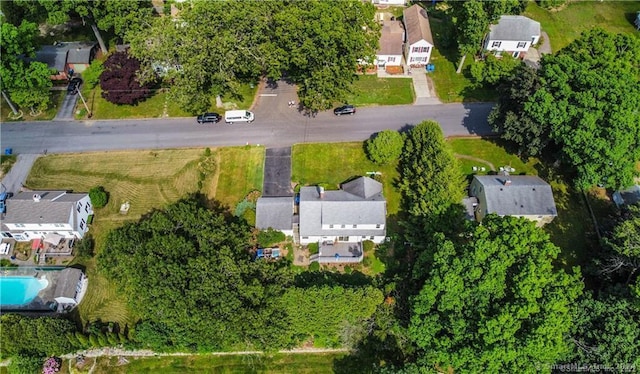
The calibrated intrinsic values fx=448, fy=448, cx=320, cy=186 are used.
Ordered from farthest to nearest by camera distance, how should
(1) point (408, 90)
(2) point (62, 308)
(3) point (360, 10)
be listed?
(1) point (408, 90), (3) point (360, 10), (2) point (62, 308)

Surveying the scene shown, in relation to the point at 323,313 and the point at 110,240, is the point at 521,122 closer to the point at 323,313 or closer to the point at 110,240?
the point at 323,313

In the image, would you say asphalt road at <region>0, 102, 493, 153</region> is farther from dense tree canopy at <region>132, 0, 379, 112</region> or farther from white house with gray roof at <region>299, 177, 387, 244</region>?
white house with gray roof at <region>299, 177, 387, 244</region>

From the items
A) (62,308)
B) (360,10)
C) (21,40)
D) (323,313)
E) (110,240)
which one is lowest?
(62,308)

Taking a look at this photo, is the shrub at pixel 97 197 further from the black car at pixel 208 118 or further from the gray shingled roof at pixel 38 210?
the black car at pixel 208 118

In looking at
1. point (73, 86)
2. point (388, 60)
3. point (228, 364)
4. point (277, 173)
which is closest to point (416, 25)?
point (388, 60)

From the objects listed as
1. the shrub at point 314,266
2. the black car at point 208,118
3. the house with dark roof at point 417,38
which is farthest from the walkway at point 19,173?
the house with dark roof at point 417,38

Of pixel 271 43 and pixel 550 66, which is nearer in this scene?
pixel 550 66

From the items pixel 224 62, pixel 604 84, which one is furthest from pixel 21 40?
pixel 604 84
